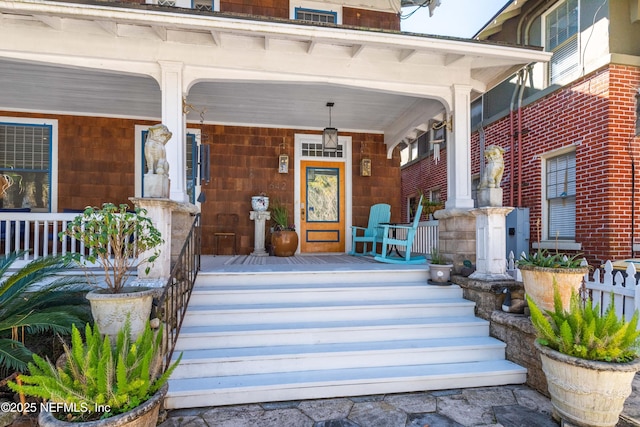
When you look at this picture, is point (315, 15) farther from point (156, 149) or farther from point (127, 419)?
point (127, 419)

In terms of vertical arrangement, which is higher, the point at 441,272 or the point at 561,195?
the point at 561,195

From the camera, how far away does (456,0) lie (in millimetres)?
6770

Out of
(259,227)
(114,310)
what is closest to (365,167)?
(259,227)

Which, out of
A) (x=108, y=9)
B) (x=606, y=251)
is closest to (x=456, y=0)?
(x=606, y=251)

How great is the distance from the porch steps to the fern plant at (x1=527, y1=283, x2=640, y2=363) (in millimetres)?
805

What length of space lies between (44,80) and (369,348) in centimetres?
552

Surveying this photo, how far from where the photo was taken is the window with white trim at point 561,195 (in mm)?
5602

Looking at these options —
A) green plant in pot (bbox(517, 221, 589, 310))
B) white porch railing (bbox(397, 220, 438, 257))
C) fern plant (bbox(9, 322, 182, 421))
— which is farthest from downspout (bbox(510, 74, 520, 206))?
fern plant (bbox(9, 322, 182, 421))

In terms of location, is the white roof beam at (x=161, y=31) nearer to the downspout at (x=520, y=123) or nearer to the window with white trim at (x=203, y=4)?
the window with white trim at (x=203, y=4)

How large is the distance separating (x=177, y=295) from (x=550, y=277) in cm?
304

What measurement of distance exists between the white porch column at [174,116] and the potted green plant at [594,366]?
3532mm

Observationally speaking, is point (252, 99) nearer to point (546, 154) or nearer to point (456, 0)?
point (456, 0)

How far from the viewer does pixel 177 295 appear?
9.62ft

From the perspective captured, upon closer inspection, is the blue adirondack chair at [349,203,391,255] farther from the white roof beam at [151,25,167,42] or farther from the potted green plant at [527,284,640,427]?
the white roof beam at [151,25,167,42]
